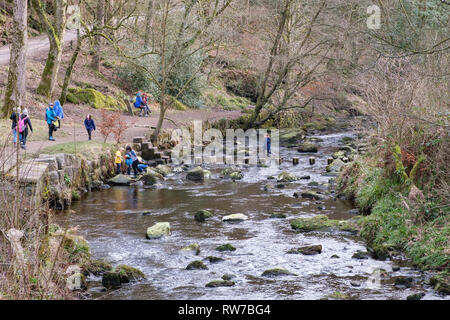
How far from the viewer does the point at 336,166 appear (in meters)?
21.3

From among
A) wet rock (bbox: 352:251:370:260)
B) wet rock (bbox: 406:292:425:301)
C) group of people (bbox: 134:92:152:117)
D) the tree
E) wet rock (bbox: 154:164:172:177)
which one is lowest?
wet rock (bbox: 406:292:425:301)

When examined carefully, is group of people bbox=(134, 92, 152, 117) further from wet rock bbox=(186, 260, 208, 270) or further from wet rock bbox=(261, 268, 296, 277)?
wet rock bbox=(261, 268, 296, 277)

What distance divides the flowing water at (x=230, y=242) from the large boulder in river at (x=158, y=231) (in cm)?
18

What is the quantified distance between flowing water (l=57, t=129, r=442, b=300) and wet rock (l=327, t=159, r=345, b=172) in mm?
1763

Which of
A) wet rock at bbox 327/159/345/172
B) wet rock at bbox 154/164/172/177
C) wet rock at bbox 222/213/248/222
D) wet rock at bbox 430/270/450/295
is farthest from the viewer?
wet rock at bbox 327/159/345/172

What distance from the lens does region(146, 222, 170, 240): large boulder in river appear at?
40.7 feet

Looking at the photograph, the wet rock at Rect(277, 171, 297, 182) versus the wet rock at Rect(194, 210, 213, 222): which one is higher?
the wet rock at Rect(277, 171, 297, 182)

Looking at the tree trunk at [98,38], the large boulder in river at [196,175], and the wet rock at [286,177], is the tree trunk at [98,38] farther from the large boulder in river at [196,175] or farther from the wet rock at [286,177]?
the wet rock at [286,177]

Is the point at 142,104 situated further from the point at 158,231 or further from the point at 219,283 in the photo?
the point at 219,283

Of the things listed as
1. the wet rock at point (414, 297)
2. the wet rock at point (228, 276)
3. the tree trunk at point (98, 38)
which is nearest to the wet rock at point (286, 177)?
the wet rock at point (228, 276)

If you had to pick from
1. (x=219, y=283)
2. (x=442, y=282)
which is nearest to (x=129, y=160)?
(x=219, y=283)

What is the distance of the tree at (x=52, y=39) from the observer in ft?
79.9

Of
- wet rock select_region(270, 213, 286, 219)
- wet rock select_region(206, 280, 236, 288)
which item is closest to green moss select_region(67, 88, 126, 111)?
wet rock select_region(270, 213, 286, 219)

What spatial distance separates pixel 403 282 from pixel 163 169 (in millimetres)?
12946
